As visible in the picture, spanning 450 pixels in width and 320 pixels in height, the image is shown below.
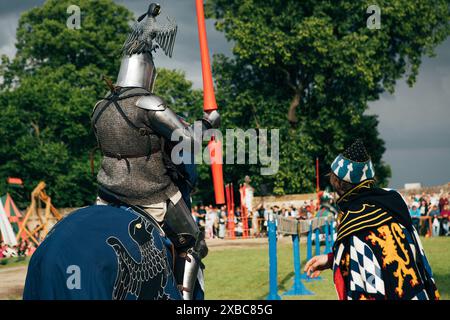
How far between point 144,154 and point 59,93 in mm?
32616

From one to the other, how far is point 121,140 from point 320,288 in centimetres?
875

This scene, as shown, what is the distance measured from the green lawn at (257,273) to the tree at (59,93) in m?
16.8

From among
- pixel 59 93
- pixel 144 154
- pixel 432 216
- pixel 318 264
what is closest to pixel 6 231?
pixel 432 216

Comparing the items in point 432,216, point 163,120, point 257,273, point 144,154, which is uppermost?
point 163,120

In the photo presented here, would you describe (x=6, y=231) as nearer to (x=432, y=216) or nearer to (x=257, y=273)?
(x=257, y=273)

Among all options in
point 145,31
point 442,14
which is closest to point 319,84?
point 442,14

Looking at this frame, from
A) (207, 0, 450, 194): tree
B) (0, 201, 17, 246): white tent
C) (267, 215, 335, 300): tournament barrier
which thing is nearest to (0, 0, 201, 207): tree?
(207, 0, 450, 194): tree

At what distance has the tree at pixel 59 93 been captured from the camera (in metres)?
35.1

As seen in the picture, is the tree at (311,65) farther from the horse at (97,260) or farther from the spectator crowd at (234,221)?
the horse at (97,260)

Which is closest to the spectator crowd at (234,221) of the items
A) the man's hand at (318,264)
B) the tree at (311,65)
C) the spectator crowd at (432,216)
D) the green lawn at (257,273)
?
the tree at (311,65)

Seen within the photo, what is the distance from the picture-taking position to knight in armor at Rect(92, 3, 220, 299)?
14.8 ft

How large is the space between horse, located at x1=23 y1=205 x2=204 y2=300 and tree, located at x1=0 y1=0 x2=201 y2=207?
3102 centimetres

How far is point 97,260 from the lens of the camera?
344cm
